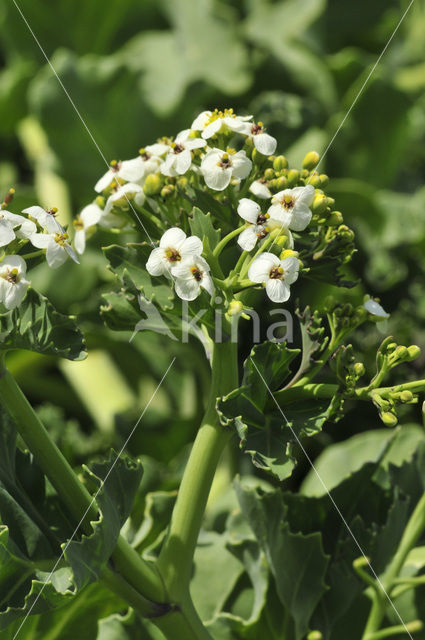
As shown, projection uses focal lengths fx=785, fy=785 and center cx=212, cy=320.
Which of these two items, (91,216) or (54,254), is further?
(91,216)

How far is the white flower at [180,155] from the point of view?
57cm

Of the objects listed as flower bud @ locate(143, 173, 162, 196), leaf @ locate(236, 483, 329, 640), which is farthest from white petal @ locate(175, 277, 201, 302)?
leaf @ locate(236, 483, 329, 640)

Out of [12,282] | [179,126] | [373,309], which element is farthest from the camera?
[179,126]

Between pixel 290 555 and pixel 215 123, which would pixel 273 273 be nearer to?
pixel 215 123

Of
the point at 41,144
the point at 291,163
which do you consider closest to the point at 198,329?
the point at 291,163

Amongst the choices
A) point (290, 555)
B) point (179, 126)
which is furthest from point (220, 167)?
point (179, 126)

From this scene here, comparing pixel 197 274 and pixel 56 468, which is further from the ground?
pixel 197 274

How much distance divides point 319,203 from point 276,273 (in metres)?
0.07

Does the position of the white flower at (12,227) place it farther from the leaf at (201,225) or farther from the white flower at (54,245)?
the leaf at (201,225)

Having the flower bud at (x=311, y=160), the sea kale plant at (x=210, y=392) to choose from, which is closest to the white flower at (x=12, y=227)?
the sea kale plant at (x=210, y=392)

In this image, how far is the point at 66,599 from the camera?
0.53 m

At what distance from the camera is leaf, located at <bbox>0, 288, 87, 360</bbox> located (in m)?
0.53

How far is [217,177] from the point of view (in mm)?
566

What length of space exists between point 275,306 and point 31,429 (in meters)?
0.73
